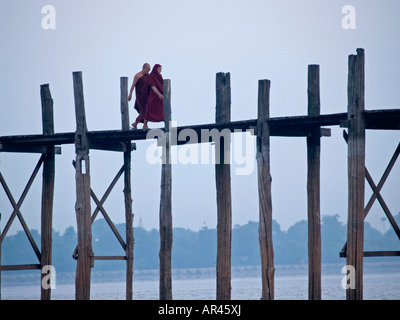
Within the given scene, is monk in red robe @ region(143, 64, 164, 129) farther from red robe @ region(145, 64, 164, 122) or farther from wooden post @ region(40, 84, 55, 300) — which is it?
wooden post @ region(40, 84, 55, 300)

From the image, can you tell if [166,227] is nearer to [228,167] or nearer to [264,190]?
[228,167]

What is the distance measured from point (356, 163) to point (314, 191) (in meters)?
1.37

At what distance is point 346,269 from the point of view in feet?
41.3

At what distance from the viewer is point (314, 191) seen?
1388 cm

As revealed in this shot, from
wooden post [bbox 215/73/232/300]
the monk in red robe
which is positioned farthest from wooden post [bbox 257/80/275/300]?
the monk in red robe

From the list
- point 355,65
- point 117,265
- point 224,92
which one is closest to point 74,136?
point 224,92

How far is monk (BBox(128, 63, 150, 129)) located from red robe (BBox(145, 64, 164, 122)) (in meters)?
0.09

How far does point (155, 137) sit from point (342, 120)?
3.18 metres

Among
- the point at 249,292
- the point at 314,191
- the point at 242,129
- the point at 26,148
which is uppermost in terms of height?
the point at 242,129

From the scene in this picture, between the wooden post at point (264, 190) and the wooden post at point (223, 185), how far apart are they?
1.78 ft

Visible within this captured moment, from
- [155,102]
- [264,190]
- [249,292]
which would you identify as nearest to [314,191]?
[264,190]

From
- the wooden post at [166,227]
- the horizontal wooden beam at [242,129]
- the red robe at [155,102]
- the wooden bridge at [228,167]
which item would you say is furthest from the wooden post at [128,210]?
the wooden post at [166,227]
